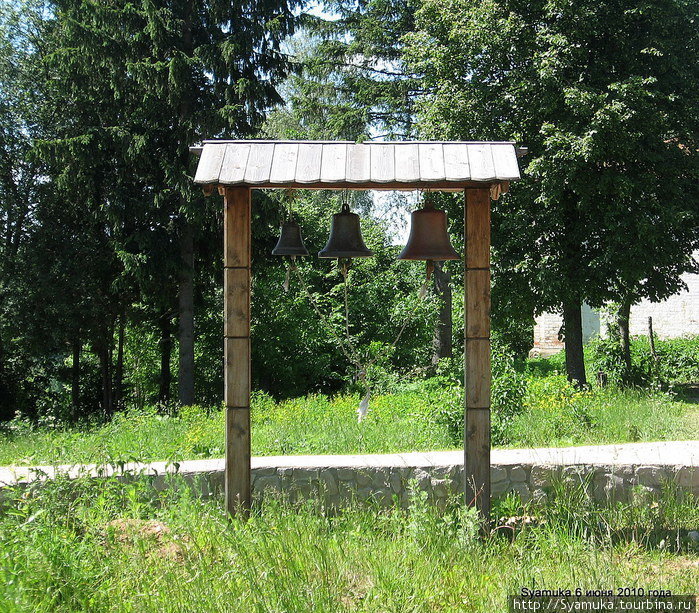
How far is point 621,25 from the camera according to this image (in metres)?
11.7

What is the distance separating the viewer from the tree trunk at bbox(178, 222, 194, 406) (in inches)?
571

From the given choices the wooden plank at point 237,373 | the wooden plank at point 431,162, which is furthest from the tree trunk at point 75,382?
the wooden plank at point 431,162

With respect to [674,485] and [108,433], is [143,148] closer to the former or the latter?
[108,433]

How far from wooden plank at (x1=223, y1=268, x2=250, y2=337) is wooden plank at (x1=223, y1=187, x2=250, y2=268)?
0.24 feet

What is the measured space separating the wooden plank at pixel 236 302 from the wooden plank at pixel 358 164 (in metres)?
0.94

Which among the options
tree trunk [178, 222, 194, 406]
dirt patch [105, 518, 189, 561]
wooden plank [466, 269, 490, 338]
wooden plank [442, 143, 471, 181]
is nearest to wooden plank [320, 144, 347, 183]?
wooden plank [442, 143, 471, 181]

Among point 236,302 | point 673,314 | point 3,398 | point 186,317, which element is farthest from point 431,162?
point 673,314

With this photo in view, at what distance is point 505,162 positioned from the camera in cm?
438

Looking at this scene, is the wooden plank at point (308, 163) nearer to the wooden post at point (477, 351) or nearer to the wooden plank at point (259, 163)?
the wooden plank at point (259, 163)

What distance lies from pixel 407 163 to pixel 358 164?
32cm

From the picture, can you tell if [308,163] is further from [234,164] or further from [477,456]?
[477,456]

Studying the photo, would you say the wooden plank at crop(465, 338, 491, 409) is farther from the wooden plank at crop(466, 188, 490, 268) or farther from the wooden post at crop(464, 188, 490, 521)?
the wooden plank at crop(466, 188, 490, 268)

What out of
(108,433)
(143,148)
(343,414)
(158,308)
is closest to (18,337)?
(158,308)

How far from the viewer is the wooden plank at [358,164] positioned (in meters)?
4.33
